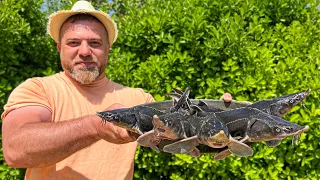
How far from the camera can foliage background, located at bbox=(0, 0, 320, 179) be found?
3.72 meters

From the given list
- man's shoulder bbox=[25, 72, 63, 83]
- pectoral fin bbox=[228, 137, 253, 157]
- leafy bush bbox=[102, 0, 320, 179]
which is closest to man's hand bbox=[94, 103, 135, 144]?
pectoral fin bbox=[228, 137, 253, 157]

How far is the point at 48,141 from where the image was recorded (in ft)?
6.19

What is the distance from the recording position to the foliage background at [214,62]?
372cm

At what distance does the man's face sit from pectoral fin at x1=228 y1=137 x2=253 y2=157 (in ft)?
4.75

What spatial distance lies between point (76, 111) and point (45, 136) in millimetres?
615

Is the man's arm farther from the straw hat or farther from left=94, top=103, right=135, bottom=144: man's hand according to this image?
the straw hat

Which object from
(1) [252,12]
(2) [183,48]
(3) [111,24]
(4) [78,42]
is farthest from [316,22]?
(4) [78,42]

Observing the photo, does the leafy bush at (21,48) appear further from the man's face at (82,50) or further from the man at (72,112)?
the man's face at (82,50)

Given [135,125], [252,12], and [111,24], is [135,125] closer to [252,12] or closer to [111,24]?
[111,24]

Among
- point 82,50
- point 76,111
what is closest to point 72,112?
point 76,111

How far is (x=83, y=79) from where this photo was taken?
2.64 metres

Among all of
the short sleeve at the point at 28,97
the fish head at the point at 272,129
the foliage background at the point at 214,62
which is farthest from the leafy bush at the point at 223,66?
the fish head at the point at 272,129

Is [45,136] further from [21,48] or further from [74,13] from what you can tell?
[21,48]

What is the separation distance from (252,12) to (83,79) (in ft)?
8.43
